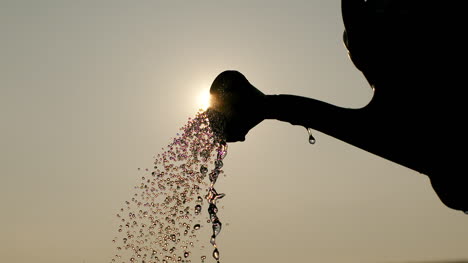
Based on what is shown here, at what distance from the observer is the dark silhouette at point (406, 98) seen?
2.31 metres

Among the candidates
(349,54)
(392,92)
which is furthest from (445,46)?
(349,54)

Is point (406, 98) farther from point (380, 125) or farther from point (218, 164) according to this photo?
point (218, 164)

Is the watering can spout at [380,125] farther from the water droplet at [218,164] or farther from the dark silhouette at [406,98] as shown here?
the water droplet at [218,164]

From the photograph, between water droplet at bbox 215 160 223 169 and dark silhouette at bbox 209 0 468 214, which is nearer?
dark silhouette at bbox 209 0 468 214

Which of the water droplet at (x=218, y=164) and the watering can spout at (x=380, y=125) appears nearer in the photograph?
the watering can spout at (x=380, y=125)

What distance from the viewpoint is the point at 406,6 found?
2.39 m

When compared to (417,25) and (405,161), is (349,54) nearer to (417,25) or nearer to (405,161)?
(417,25)

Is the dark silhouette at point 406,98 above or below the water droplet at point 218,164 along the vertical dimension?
below

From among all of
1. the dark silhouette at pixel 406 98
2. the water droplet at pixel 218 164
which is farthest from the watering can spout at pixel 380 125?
the water droplet at pixel 218 164

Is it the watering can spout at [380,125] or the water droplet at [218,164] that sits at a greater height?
the water droplet at [218,164]

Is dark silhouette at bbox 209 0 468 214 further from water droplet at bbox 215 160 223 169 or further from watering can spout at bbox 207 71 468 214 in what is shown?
water droplet at bbox 215 160 223 169

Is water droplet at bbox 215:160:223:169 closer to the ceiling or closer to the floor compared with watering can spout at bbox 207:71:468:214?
closer to the ceiling

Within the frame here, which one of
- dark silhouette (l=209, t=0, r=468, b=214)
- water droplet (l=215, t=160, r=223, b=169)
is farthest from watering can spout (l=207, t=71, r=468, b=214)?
water droplet (l=215, t=160, r=223, b=169)

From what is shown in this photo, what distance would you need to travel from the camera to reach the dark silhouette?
2.31 meters
